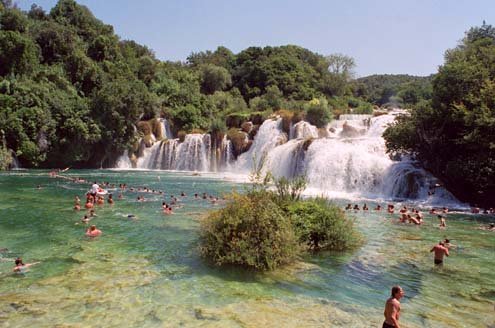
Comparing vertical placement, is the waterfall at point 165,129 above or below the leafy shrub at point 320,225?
above

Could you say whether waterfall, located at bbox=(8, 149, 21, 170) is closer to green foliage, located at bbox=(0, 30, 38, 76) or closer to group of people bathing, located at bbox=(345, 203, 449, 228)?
green foliage, located at bbox=(0, 30, 38, 76)

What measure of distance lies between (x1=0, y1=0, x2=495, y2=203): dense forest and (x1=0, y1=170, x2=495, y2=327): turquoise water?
10539mm

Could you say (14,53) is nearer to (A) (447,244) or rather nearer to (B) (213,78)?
(B) (213,78)

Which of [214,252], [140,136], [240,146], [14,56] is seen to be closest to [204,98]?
[140,136]

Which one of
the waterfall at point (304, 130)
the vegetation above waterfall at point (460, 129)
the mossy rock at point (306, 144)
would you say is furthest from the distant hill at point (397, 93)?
the vegetation above waterfall at point (460, 129)

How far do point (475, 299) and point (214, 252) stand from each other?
6704mm

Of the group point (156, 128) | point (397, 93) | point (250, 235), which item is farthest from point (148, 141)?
point (397, 93)

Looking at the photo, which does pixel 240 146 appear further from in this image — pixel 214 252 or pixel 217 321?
pixel 217 321

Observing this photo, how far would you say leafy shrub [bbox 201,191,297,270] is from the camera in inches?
480

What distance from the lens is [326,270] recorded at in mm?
12547

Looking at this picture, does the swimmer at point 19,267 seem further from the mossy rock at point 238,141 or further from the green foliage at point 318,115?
the green foliage at point 318,115

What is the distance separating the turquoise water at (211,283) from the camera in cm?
922

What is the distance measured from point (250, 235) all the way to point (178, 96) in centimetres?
5425

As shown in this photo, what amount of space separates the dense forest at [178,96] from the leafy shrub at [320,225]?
14.1 meters
